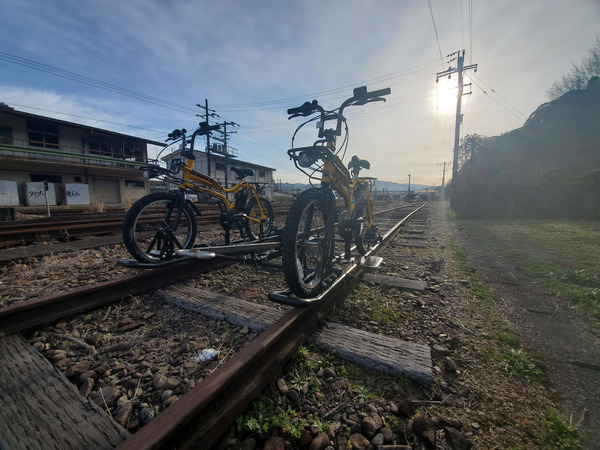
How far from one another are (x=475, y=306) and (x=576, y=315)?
92 centimetres

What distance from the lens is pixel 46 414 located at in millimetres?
1141

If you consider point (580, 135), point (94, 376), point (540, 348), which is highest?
point (580, 135)

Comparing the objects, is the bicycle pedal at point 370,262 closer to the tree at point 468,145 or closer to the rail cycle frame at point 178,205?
the rail cycle frame at point 178,205

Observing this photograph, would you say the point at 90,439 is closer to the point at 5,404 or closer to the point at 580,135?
the point at 5,404

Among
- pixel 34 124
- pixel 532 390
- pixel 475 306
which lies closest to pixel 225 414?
pixel 532 390

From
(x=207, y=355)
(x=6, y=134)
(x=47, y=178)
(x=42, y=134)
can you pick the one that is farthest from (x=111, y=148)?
(x=207, y=355)

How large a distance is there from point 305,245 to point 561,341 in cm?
226

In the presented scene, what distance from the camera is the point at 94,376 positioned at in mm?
1440

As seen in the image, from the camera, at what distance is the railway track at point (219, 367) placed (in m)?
0.98

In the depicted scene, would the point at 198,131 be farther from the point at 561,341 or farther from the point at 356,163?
the point at 561,341

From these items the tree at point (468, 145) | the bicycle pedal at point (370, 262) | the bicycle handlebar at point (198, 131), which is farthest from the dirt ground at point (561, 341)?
the tree at point (468, 145)

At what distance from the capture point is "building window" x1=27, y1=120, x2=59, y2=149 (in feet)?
65.2

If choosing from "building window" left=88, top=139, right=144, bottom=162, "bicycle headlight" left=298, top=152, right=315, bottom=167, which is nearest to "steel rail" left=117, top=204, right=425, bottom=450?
"bicycle headlight" left=298, top=152, right=315, bottom=167

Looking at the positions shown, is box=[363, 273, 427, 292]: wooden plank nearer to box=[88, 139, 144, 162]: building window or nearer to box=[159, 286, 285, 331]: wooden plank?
box=[159, 286, 285, 331]: wooden plank
